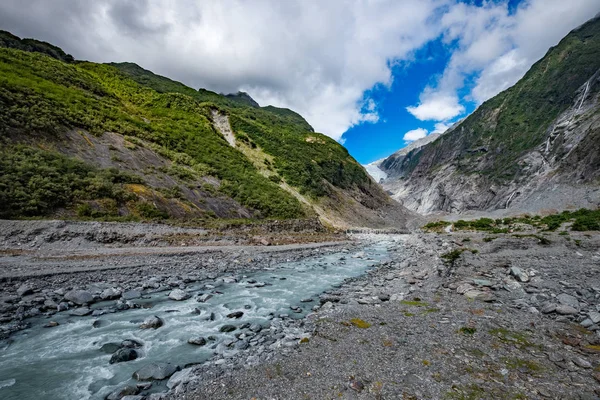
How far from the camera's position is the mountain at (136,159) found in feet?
70.6

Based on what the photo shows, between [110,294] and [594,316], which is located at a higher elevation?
[110,294]

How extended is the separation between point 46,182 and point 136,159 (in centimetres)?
1253

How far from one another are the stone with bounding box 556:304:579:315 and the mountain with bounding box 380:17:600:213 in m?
53.4

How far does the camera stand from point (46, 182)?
2019 cm

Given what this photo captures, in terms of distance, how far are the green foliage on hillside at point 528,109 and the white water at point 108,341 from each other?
105 metres

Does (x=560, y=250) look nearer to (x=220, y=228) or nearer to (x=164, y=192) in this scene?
(x=220, y=228)

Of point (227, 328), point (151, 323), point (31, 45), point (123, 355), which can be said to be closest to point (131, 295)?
point (151, 323)

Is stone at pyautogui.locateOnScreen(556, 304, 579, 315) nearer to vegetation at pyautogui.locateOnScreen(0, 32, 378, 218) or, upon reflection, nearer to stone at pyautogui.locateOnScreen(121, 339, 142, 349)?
stone at pyautogui.locateOnScreen(121, 339, 142, 349)

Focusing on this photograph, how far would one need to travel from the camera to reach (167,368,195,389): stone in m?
5.58

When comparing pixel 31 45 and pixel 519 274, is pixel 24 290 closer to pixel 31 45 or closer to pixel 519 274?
pixel 519 274

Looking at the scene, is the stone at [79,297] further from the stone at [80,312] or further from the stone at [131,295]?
the stone at [131,295]

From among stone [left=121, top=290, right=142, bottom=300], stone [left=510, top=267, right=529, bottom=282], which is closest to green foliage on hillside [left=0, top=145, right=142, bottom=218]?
stone [left=121, top=290, right=142, bottom=300]

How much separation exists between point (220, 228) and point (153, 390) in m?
22.2

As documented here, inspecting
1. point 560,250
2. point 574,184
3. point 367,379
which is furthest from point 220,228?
point 574,184
